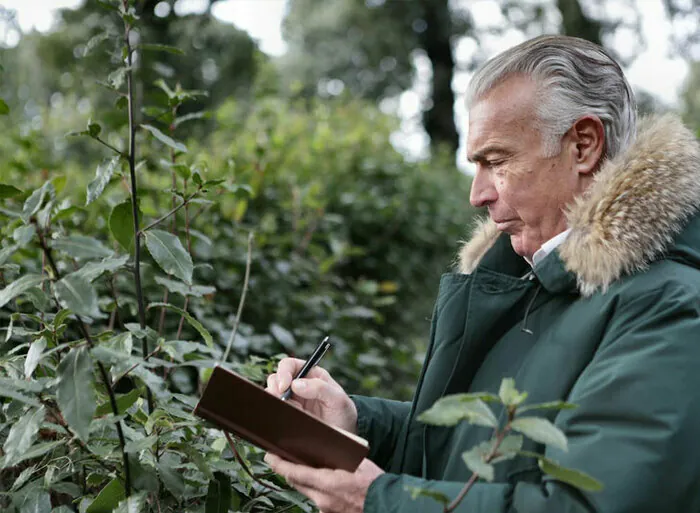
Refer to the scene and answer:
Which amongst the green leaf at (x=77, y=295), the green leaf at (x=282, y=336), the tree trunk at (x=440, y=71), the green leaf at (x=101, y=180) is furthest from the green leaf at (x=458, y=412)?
the tree trunk at (x=440, y=71)

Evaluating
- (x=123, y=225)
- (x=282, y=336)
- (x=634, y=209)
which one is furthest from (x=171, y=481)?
(x=282, y=336)

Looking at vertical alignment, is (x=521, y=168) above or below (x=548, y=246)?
above

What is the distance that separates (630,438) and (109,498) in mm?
1025

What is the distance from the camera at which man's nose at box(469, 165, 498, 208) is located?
2102mm

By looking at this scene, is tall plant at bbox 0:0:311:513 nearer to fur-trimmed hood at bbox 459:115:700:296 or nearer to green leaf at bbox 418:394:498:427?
green leaf at bbox 418:394:498:427

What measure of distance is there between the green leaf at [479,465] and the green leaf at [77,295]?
63cm

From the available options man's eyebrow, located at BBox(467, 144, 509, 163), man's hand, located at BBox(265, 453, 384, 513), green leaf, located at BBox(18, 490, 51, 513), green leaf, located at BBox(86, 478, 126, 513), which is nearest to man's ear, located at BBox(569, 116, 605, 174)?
man's eyebrow, located at BBox(467, 144, 509, 163)

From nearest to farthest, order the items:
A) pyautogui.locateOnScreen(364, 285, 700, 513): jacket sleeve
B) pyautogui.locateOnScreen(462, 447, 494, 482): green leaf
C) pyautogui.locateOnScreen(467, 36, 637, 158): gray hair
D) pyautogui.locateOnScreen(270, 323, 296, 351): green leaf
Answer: pyautogui.locateOnScreen(462, 447, 494, 482): green leaf → pyautogui.locateOnScreen(364, 285, 700, 513): jacket sleeve → pyautogui.locateOnScreen(467, 36, 637, 158): gray hair → pyautogui.locateOnScreen(270, 323, 296, 351): green leaf

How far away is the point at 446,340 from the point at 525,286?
0.76 ft

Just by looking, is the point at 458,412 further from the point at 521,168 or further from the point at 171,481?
the point at 521,168

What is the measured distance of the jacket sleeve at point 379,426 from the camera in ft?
7.11

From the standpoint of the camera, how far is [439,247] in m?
7.14

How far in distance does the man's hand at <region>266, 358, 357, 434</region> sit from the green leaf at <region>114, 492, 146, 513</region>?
0.44 metres

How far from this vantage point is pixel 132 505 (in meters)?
1.62
